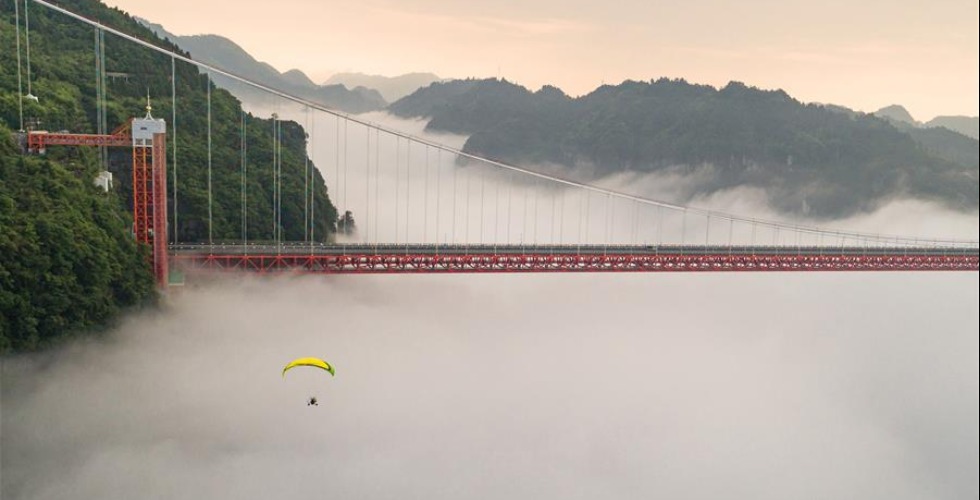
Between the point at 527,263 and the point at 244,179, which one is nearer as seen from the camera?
the point at 527,263

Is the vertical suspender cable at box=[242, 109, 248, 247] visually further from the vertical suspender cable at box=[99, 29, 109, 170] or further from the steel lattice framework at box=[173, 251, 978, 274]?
the vertical suspender cable at box=[99, 29, 109, 170]

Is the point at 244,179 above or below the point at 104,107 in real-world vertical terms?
below

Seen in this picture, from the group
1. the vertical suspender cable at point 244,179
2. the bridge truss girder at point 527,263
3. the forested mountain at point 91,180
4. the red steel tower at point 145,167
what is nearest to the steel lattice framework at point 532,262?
the bridge truss girder at point 527,263

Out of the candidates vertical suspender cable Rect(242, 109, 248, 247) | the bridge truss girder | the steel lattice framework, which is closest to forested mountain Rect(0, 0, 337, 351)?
vertical suspender cable Rect(242, 109, 248, 247)

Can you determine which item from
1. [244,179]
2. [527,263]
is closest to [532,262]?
[527,263]

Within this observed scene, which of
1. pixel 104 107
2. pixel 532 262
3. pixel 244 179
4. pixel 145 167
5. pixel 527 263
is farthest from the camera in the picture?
pixel 244 179

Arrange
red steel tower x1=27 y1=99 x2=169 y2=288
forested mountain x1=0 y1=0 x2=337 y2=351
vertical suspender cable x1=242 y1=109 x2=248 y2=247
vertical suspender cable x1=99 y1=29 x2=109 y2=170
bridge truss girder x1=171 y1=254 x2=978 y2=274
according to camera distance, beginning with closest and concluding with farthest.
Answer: forested mountain x1=0 y1=0 x2=337 y2=351, red steel tower x1=27 y1=99 x2=169 y2=288, bridge truss girder x1=171 y1=254 x2=978 y2=274, vertical suspender cable x1=99 y1=29 x2=109 y2=170, vertical suspender cable x1=242 y1=109 x2=248 y2=247

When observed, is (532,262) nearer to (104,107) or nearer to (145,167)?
(145,167)

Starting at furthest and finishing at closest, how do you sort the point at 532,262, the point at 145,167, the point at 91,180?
the point at 532,262 → the point at 145,167 → the point at 91,180

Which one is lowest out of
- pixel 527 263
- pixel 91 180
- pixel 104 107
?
pixel 527 263
